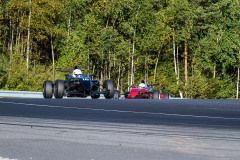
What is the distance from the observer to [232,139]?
22.8 ft

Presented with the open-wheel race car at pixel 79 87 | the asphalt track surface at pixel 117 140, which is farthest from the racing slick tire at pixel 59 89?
the asphalt track surface at pixel 117 140

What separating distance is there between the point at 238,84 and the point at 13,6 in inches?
1539

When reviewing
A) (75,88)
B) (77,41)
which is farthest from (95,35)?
(75,88)

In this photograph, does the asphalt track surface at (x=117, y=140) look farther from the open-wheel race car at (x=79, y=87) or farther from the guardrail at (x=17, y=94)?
the guardrail at (x=17, y=94)

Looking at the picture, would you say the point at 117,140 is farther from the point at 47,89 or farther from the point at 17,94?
the point at 17,94

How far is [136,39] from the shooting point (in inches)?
2475

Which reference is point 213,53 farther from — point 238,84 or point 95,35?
point 95,35

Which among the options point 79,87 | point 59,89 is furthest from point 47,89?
point 79,87

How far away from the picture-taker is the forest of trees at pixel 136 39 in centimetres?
5691

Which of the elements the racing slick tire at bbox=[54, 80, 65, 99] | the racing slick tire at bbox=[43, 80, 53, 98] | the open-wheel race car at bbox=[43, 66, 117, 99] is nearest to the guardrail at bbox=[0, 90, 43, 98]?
the open-wheel race car at bbox=[43, 66, 117, 99]

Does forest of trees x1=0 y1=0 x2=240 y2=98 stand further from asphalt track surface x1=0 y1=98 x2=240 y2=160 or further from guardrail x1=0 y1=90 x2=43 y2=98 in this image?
asphalt track surface x1=0 y1=98 x2=240 y2=160

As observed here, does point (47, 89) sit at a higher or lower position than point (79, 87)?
lower

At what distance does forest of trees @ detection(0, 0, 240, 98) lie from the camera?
56.9 metres

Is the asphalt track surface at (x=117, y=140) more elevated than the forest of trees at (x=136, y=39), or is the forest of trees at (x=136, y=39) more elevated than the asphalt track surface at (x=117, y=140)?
the forest of trees at (x=136, y=39)
